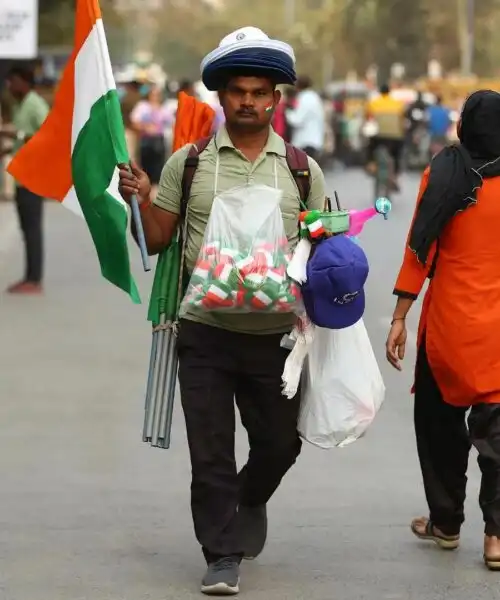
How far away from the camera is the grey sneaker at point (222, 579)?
18.8ft

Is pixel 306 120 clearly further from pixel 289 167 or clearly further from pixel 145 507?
pixel 289 167

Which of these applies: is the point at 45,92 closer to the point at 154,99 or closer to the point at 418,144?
the point at 154,99

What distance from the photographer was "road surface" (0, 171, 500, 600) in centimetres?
596

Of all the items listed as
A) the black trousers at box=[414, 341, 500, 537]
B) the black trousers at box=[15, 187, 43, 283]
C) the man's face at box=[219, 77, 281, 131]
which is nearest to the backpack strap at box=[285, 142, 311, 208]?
the man's face at box=[219, 77, 281, 131]

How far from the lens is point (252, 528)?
6.15 m

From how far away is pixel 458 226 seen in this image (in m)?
6.07

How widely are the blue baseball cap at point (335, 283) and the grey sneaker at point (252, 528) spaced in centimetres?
85

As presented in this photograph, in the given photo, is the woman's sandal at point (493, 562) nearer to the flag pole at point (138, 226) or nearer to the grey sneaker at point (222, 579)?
the grey sneaker at point (222, 579)

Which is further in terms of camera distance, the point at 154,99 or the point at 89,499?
the point at 154,99

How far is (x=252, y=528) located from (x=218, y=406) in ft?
1.94

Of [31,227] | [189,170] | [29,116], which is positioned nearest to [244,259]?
[189,170]

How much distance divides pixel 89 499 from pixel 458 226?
7.02ft

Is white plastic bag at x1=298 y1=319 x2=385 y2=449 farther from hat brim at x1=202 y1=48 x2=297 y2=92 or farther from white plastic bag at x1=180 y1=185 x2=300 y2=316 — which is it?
hat brim at x1=202 y1=48 x2=297 y2=92

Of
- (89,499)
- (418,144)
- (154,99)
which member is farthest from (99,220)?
(418,144)
